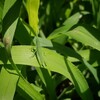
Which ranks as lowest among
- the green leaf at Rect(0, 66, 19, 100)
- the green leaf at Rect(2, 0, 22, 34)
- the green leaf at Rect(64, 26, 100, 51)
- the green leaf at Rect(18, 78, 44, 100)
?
the green leaf at Rect(18, 78, 44, 100)

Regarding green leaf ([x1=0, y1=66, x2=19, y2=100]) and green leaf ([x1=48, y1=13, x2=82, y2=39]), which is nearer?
green leaf ([x1=0, y1=66, x2=19, y2=100])

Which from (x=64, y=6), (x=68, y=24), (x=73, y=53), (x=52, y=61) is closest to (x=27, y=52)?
(x=52, y=61)

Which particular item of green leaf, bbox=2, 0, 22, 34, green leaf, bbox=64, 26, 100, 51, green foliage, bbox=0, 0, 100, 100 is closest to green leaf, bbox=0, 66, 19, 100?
green foliage, bbox=0, 0, 100, 100

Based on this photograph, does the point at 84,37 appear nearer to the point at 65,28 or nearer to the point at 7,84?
the point at 65,28

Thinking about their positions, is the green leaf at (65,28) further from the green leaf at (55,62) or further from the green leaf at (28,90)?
the green leaf at (28,90)

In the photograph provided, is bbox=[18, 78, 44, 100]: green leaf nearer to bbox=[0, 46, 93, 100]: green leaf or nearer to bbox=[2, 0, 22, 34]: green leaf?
bbox=[0, 46, 93, 100]: green leaf

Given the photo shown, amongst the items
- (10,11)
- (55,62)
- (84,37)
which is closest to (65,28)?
(84,37)

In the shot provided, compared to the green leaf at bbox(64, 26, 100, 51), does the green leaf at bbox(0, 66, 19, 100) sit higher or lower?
lower

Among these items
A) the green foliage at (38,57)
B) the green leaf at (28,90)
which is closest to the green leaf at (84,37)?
the green foliage at (38,57)
